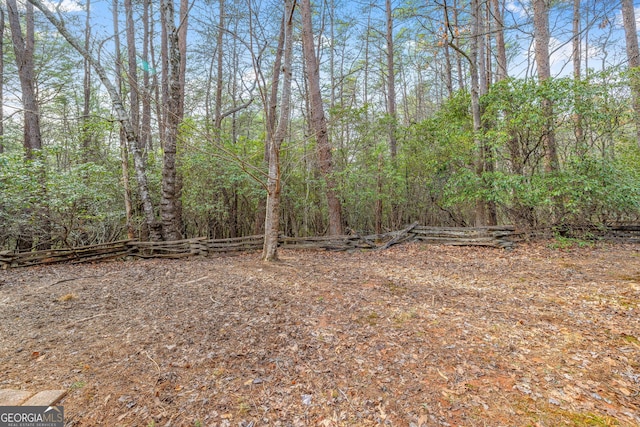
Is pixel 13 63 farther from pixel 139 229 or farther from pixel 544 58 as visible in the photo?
pixel 544 58

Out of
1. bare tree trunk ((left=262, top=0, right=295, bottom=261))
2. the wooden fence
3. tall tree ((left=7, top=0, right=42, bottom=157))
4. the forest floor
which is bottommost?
the forest floor

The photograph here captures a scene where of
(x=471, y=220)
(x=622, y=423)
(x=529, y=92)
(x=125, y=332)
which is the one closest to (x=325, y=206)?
(x=471, y=220)

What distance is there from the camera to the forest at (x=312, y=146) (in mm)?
5836

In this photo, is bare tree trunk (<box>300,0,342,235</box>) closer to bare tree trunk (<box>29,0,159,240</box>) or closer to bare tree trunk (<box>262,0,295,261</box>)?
bare tree trunk (<box>262,0,295,261</box>)

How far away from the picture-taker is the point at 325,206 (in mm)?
9445

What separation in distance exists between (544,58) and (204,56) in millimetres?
10711

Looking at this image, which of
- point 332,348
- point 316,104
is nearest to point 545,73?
point 316,104

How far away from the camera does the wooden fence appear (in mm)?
5895

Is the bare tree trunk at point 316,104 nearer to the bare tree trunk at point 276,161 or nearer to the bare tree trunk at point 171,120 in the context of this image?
the bare tree trunk at point 276,161

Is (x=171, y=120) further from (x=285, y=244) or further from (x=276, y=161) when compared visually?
(x=285, y=244)

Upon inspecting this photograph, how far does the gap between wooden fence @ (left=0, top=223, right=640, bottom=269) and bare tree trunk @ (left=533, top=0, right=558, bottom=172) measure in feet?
5.90

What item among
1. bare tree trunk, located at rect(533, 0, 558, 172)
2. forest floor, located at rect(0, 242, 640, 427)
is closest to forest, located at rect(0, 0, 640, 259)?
bare tree trunk, located at rect(533, 0, 558, 172)

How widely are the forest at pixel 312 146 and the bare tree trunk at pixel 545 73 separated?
0.03 m

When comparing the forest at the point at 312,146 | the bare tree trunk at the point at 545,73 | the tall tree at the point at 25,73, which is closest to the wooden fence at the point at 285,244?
the forest at the point at 312,146
